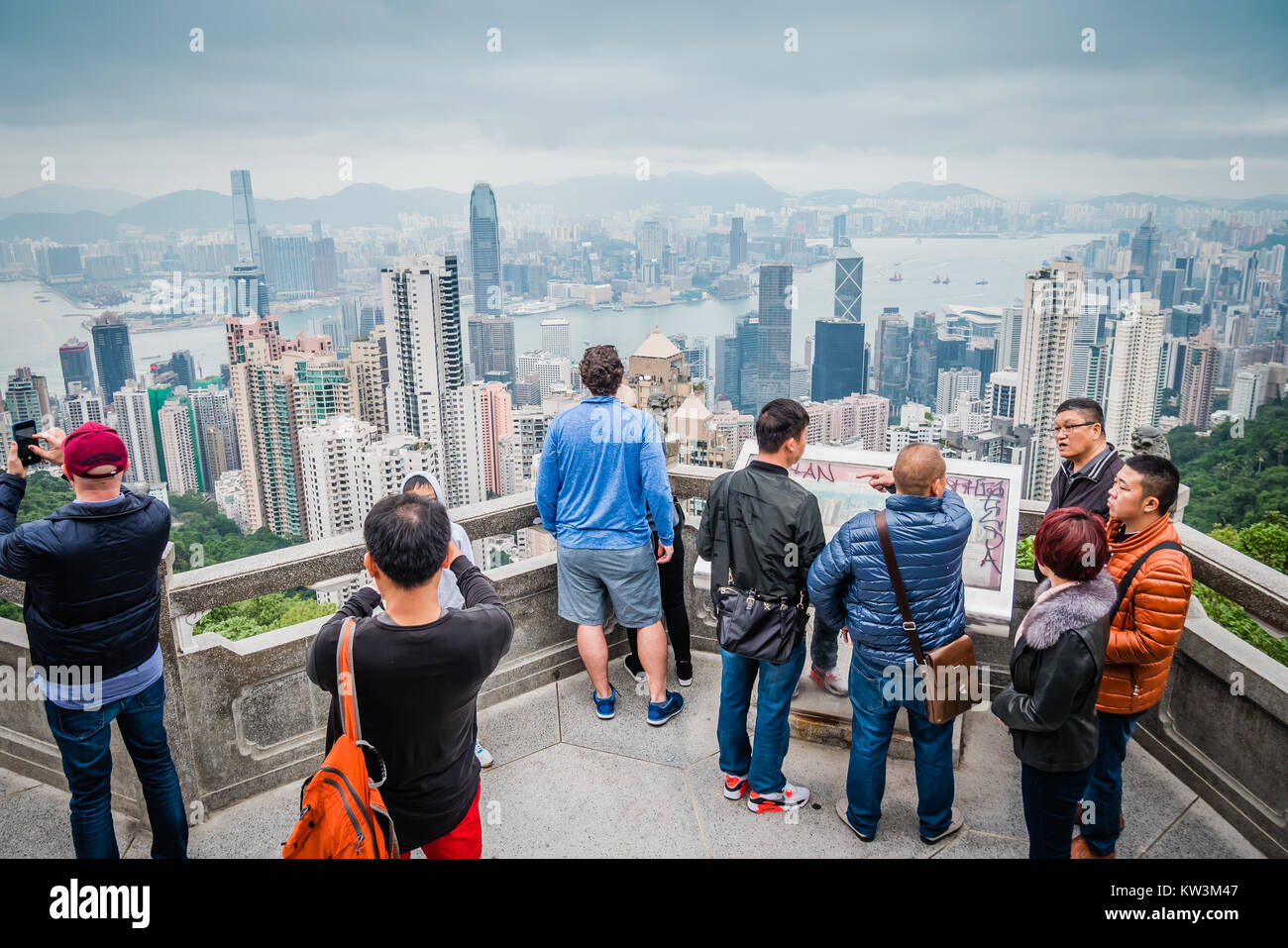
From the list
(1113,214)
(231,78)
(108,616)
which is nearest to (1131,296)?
(1113,214)

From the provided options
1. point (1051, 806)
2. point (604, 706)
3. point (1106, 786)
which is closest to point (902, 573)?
point (1051, 806)

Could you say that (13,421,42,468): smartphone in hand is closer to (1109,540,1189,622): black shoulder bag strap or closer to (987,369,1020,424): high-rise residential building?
(1109,540,1189,622): black shoulder bag strap

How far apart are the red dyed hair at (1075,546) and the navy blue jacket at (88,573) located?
307 cm

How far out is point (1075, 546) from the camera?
249cm

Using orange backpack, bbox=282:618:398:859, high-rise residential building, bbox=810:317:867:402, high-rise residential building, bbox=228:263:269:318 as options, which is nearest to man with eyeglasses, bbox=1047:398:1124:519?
orange backpack, bbox=282:618:398:859

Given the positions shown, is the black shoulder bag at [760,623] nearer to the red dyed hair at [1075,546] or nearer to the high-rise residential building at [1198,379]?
the red dyed hair at [1075,546]

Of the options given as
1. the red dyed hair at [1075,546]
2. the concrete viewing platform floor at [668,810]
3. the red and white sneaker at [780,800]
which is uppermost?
the red dyed hair at [1075,546]

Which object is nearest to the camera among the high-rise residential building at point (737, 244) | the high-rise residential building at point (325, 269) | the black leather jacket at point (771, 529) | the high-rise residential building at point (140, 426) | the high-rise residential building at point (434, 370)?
the black leather jacket at point (771, 529)

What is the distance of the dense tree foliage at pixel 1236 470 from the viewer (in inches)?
938

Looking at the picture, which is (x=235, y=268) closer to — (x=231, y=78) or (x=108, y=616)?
(x=231, y=78)

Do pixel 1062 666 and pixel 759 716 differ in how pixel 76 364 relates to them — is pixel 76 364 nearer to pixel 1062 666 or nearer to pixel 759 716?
pixel 759 716

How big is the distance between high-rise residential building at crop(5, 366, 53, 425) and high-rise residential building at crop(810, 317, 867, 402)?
4298 cm

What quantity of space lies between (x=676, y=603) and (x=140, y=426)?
4961 cm

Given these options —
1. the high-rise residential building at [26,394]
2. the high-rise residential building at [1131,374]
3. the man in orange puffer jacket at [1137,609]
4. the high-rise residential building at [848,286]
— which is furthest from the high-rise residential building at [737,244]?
the man in orange puffer jacket at [1137,609]
